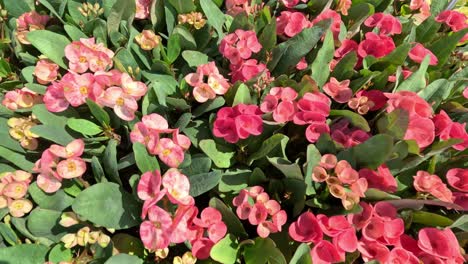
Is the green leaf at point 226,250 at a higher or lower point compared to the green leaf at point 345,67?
lower

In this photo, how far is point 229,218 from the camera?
1423 millimetres

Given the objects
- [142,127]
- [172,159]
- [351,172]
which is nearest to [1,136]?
[142,127]

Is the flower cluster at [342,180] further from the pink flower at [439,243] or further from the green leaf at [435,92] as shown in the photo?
the green leaf at [435,92]

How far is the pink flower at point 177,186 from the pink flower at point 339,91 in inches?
29.1

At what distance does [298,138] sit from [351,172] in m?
0.35

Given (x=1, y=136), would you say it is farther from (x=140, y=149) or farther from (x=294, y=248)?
(x=294, y=248)

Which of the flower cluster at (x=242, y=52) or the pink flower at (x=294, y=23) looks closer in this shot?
the flower cluster at (x=242, y=52)

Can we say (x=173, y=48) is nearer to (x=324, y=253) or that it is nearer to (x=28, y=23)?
(x=28, y=23)

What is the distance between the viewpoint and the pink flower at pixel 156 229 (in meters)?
1.23

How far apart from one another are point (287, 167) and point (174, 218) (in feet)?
1.43

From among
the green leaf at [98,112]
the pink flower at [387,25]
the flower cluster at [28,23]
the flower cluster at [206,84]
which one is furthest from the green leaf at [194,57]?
the pink flower at [387,25]

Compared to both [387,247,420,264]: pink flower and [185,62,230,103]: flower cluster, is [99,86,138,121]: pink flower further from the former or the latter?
[387,247,420,264]: pink flower

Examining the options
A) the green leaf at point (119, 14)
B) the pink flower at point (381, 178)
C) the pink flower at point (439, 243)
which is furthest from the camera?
the green leaf at point (119, 14)

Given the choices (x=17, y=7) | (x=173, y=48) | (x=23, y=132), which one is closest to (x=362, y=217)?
(x=173, y=48)
